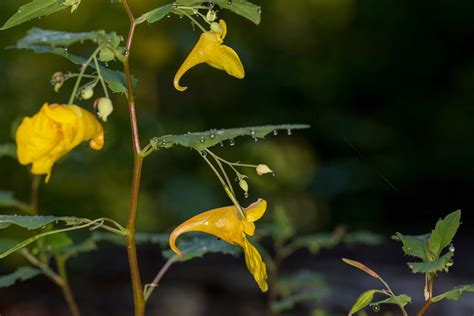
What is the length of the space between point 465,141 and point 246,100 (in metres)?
1.29

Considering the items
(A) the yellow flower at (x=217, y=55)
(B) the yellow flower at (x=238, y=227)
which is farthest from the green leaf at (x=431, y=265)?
(A) the yellow flower at (x=217, y=55)

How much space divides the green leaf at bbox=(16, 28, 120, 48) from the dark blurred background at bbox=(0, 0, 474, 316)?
6.99 feet

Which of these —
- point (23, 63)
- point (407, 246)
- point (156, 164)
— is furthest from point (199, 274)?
point (407, 246)

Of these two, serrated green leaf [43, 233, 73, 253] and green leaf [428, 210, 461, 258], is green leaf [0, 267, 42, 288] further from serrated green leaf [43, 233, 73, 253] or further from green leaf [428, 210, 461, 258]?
green leaf [428, 210, 461, 258]

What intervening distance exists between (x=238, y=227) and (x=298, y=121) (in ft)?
10.7

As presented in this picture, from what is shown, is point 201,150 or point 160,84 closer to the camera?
point 201,150

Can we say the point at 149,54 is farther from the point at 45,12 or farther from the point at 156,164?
the point at 45,12

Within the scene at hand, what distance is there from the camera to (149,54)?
4.17 m

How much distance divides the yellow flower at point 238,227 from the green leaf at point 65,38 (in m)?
0.31

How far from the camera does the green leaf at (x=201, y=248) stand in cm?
174

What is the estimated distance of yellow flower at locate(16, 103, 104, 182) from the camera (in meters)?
1.18

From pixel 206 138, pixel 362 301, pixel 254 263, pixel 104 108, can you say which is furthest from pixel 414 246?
pixel 104 108

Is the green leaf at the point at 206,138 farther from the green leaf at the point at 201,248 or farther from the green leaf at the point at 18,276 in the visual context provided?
the green leaf at the point at 18,276

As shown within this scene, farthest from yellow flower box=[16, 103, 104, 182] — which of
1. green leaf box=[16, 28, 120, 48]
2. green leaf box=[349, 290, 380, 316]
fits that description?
green leaf box=[349, 290, 380, 316]
